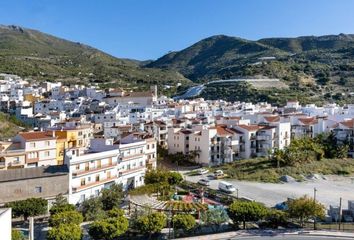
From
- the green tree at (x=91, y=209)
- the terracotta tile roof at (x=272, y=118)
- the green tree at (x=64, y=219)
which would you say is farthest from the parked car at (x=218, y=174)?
the green tree at (x=64, y=219)

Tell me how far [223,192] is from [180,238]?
57.5 feet

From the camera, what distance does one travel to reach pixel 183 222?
3550cm

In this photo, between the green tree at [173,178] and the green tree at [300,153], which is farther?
the green tree at [300,153]

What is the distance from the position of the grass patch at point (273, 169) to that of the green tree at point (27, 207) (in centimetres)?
3000

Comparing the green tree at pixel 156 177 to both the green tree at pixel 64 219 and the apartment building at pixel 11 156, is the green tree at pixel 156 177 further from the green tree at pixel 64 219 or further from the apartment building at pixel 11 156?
the green tree at pixel 64 219

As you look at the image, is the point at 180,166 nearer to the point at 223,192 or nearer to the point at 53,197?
the point at 223,192

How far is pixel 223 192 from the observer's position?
52.2 meters

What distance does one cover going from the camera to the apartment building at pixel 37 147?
5081cm

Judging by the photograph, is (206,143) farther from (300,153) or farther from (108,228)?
(108,228)

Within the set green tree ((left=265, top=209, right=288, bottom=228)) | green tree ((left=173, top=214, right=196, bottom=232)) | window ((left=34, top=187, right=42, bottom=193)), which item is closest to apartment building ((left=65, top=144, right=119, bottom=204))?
window ((left=34, top=187, right=42, bottom=193))

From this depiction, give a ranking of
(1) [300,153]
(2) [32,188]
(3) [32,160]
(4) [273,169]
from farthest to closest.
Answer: (1) [300,153]
(4) [273,169]
(3) [32,160]
(2) [32,188]

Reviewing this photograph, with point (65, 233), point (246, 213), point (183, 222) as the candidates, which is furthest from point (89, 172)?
point (246, 213)

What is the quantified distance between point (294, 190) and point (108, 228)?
29010 mm

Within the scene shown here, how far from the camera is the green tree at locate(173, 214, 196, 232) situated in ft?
117
